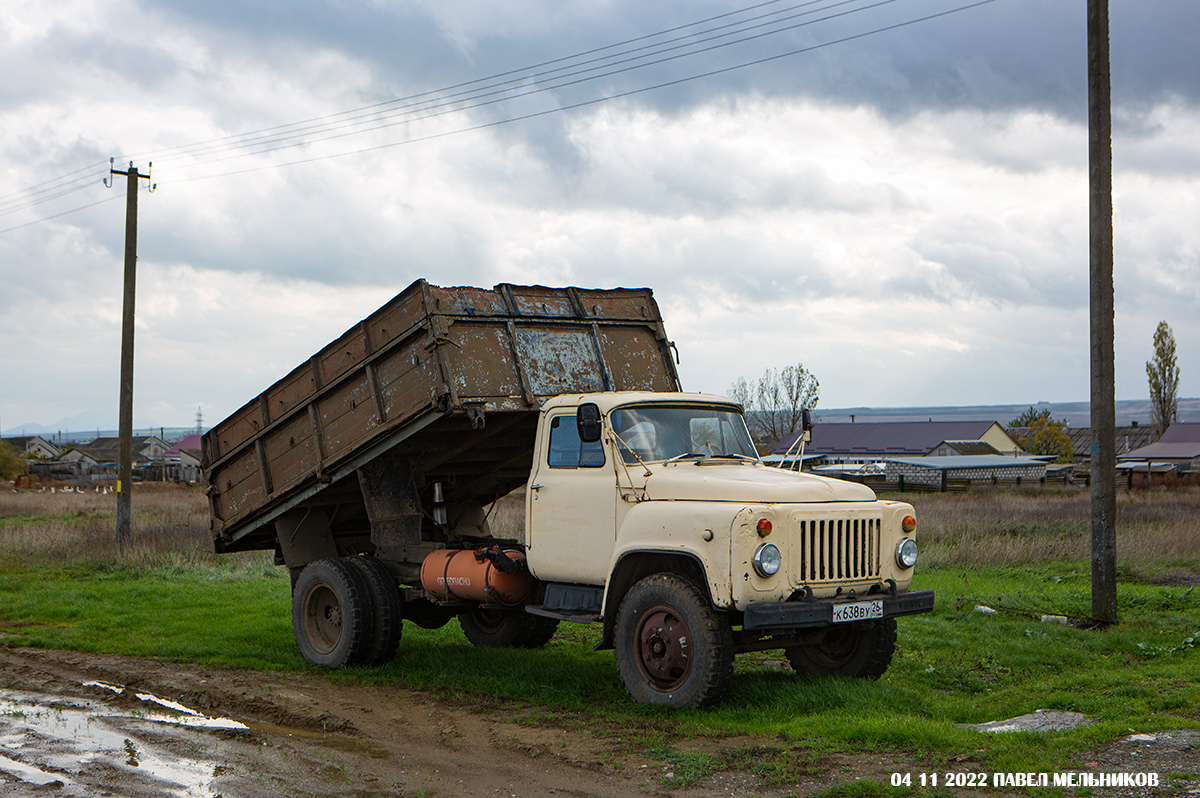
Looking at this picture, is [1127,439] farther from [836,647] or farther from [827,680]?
[827,680]

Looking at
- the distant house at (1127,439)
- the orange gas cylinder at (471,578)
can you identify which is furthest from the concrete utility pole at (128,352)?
the distant house at (1127,439)

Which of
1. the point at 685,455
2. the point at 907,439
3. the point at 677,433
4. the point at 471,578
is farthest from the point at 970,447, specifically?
the point at 685,455

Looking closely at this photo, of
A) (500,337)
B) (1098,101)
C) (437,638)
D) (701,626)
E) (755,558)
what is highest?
(1098,101)

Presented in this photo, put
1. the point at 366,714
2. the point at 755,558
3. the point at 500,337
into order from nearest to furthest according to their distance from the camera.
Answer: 1. the point at 755,558
2. the point at 366,714
3. the point at 500,337

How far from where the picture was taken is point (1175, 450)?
6981 cm

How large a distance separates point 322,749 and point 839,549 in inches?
147

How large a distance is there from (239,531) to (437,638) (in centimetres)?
245

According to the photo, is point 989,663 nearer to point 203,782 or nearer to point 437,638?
point 437,638

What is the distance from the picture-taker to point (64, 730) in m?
6.99

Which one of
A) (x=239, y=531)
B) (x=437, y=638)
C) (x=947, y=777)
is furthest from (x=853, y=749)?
(x=239, y=531)

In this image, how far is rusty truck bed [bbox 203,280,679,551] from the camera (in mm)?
8664

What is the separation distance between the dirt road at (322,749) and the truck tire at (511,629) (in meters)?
2.07

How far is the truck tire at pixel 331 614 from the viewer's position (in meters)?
9.35

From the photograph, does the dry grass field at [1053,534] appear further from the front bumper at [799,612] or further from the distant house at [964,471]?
the distant house at [964,471]
